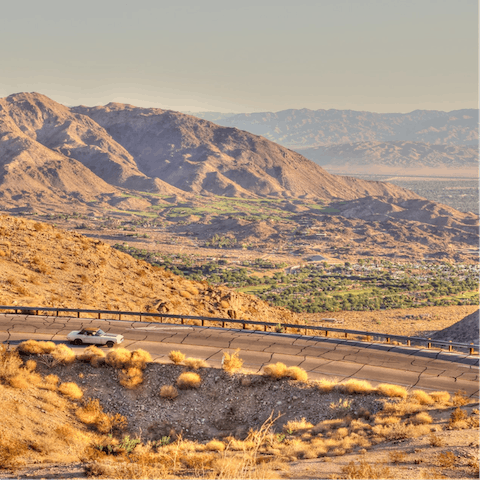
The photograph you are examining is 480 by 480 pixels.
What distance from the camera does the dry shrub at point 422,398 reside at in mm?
20844

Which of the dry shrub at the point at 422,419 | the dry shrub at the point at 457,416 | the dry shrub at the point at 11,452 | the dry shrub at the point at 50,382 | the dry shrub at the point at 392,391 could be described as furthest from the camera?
the dry shrub at the point at 50,382

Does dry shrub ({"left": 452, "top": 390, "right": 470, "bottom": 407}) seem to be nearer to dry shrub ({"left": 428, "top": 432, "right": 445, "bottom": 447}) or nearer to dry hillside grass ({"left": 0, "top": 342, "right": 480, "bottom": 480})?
dry hillside grass ({"left": 0, "top": 342, "right": 480, "bottom": 480})

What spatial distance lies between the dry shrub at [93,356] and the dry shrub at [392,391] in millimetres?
12667

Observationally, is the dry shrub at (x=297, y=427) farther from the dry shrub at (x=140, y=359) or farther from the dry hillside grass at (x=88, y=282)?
the dry hillside grass at (x=88, y=282)

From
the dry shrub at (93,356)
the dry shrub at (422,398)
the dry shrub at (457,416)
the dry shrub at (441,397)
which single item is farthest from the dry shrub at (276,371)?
the dry shrub at (93,356)

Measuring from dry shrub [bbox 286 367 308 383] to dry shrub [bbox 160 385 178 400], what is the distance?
5.10m

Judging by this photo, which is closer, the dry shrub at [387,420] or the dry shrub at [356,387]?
the dry shrub at [387,420]

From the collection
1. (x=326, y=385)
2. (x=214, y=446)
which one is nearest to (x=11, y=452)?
(x=214, y=446)

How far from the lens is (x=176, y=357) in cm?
2473

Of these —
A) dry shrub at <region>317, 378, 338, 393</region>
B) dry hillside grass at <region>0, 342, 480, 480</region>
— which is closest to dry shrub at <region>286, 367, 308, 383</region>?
dry hillside grass at <region>0, 342, 480, 480</region>

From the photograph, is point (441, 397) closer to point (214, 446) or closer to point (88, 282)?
point (214, 446)

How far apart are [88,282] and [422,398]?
101 ft

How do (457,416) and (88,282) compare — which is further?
(88,282)

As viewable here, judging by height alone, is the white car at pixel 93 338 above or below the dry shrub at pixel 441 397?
above
